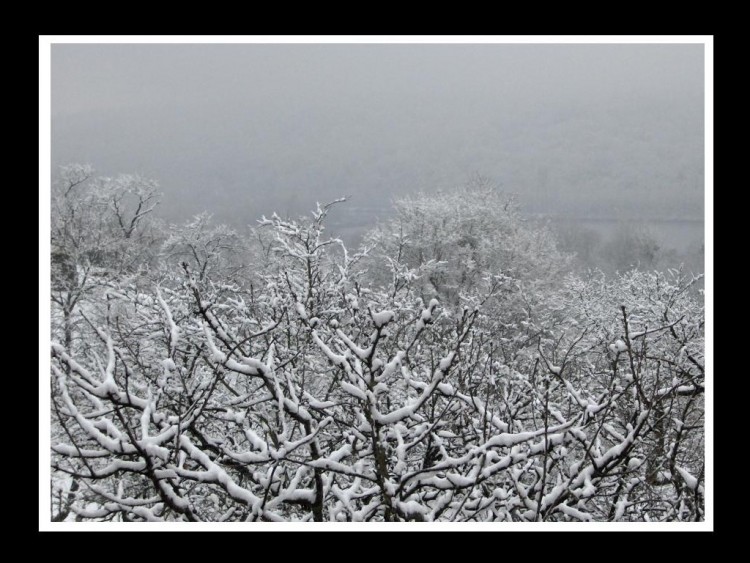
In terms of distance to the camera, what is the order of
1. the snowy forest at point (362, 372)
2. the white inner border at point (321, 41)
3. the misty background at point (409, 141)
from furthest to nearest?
the misty background at point (409, 141) → the snowy forest at point (362, 372) → the white inner border at point (321, 41)

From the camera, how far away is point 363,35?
2.64 metres

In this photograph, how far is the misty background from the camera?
20.7 metres

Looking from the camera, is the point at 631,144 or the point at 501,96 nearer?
the point at 631,144

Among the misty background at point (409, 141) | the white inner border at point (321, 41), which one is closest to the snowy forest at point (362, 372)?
the white inner border at point (321, 41)

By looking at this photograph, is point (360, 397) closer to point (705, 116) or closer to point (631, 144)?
point (705, 116)

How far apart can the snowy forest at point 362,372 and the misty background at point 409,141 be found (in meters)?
2.04

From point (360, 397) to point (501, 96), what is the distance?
3060cm

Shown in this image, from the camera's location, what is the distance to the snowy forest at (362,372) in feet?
8.65

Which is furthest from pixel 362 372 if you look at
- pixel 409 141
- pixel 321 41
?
pixel 409 141

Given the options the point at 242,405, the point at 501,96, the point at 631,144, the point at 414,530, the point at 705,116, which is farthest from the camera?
the point at 501,96

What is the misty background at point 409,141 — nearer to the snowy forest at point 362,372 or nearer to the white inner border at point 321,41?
the snowy forest at point 362,372
